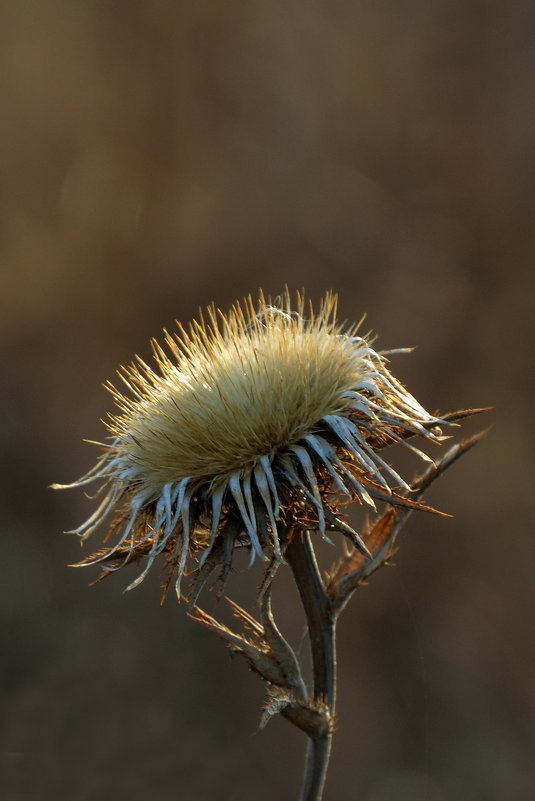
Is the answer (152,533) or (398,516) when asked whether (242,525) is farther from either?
(398,516)

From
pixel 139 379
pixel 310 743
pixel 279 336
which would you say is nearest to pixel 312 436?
pixel 279 336

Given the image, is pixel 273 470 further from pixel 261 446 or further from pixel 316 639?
pixel 316 639

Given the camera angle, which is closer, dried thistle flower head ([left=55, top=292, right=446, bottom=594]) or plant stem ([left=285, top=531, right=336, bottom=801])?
dried thistle flower head ([left=55, top=292, right=446, bottom=594])

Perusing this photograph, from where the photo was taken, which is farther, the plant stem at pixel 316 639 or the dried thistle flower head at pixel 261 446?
the plant stem at pixel 316 639

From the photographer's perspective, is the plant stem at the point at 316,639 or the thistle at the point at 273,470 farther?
the plant stem at the point at 316,639

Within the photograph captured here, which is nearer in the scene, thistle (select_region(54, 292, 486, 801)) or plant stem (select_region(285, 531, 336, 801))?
thistle (select_region(54, 292, 486, 801))
